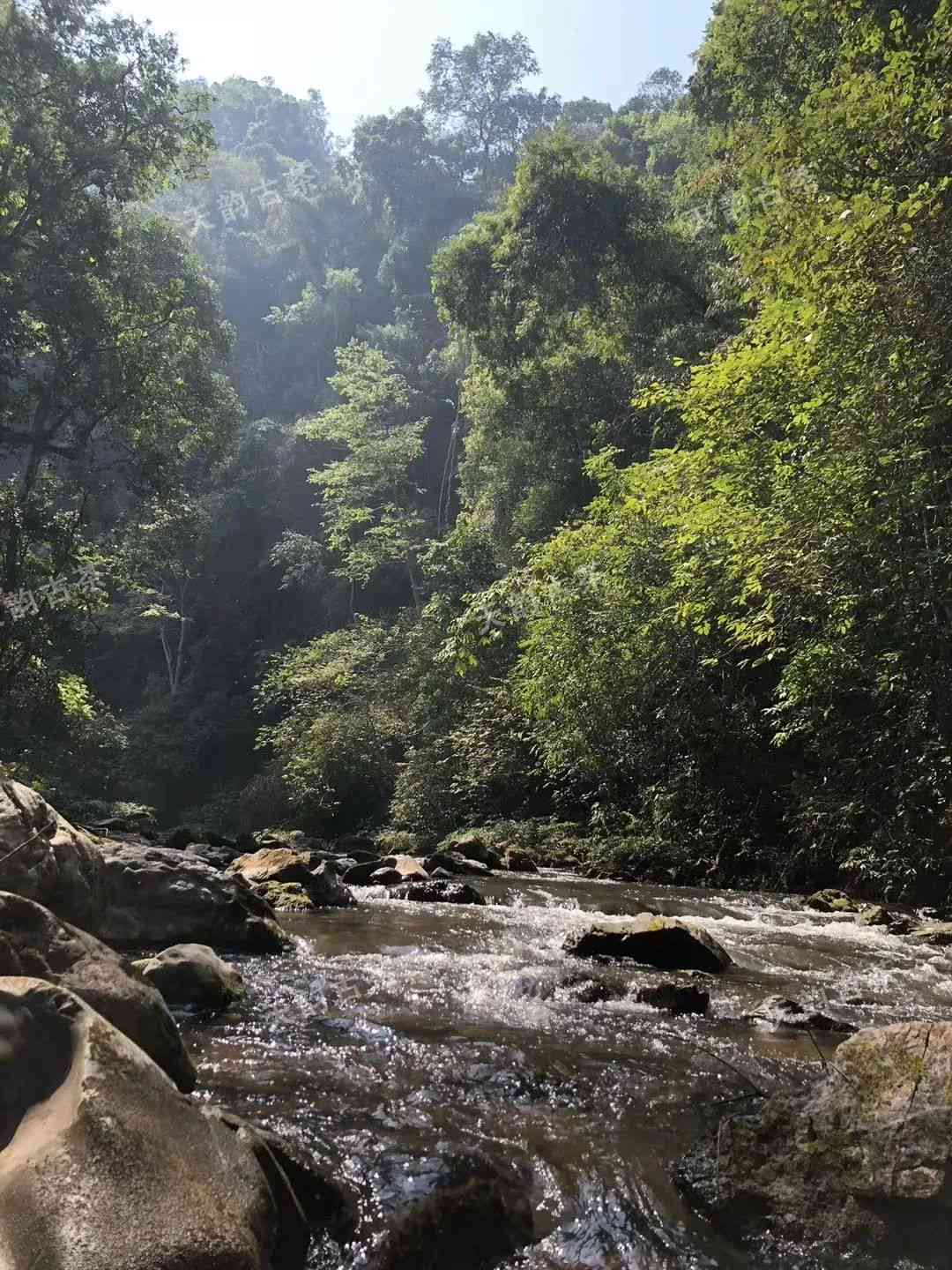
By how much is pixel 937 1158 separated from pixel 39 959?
337cm

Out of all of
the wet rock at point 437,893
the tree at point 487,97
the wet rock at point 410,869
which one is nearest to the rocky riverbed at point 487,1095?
the wet rock at point 437,893

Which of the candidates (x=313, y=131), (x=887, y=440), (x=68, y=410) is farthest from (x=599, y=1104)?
(x=313, y=131)

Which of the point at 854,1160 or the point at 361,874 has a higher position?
the point at 854,1160

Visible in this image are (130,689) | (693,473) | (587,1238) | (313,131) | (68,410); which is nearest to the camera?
(587,1238)

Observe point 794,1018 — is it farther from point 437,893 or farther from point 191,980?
point 437,893

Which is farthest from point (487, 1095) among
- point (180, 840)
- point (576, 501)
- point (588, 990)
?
point (576, 501)

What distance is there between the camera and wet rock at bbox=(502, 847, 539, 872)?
13.1 meters

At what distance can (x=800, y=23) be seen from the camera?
48.1 feet

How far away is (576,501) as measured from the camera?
71.6ft

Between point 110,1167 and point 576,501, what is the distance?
808 inches

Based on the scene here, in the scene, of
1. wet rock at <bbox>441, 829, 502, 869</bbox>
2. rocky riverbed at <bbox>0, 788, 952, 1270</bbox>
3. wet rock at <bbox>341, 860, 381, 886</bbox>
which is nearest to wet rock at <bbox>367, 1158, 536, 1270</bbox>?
rocky riverbed at <bbox>0, 788, 952, 1270</bbox>

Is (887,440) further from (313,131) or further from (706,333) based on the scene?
(313,131)

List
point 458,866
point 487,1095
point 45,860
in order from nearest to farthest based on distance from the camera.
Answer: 1. point 487,1095
2. point 45,860
3. point 458,866

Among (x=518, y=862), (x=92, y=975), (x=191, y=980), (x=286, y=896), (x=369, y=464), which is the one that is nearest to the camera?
(x=92, y=975)
